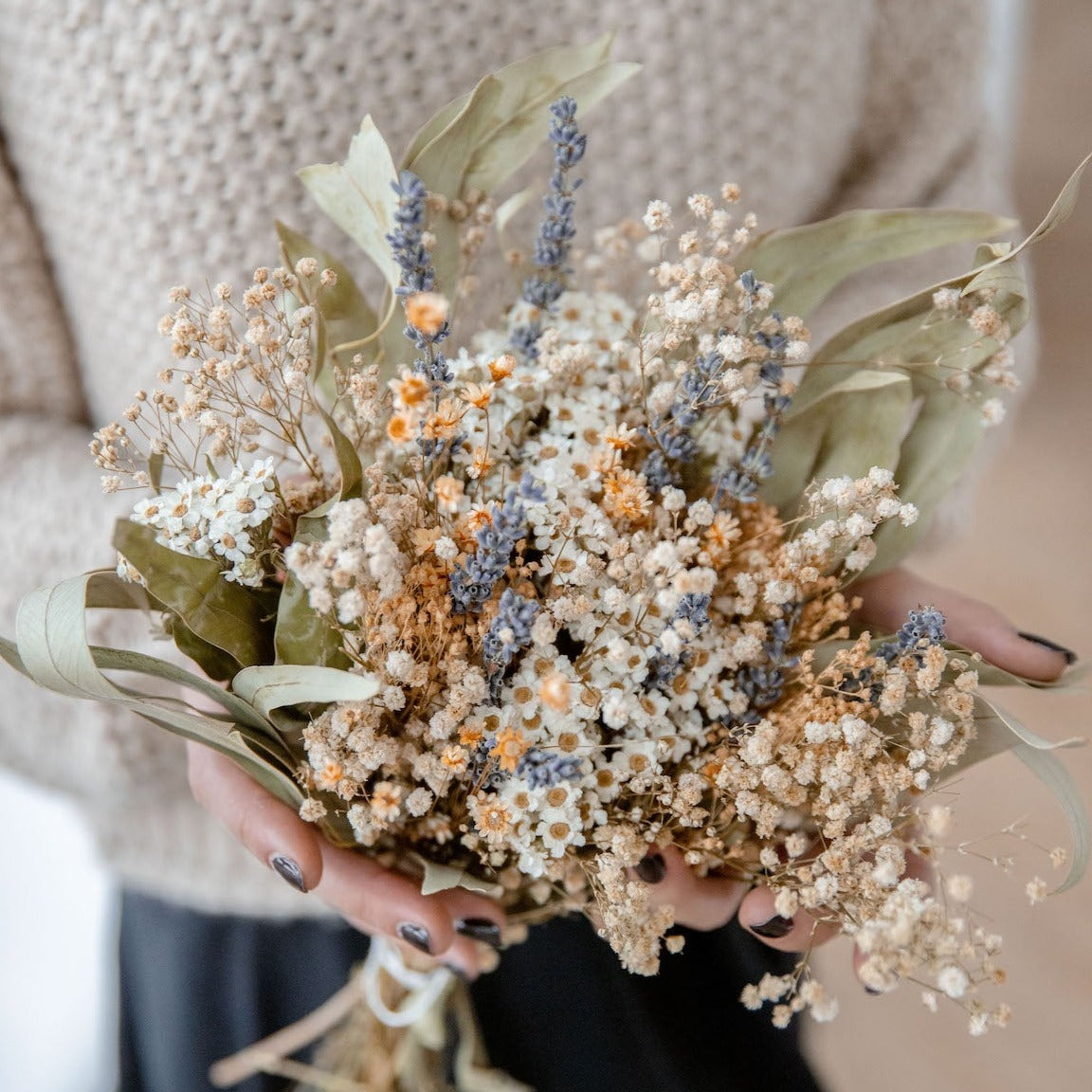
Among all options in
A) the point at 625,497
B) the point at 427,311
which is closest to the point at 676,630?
the point at 625,497

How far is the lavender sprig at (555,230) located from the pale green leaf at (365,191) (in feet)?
0.25

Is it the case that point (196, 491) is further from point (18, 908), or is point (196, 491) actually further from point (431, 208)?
point (18, 908)

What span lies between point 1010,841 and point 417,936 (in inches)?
56.6

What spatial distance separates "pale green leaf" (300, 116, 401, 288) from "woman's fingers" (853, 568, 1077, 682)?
0.36 m

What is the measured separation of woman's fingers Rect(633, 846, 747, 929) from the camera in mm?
527

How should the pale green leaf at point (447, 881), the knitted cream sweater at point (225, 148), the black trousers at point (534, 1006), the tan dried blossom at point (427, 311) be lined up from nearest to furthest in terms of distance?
the tan dried blossom at point (427, 311)
the pale green leaf at point (447, 881)
the knitted cream sweater at point (225, 148)
the black trousers at point (534, 1006)

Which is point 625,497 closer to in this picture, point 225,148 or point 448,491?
point 448,491

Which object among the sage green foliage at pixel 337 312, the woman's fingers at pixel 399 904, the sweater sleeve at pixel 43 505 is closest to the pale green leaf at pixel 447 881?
Answer: the woman's fingers at pixel 399 904

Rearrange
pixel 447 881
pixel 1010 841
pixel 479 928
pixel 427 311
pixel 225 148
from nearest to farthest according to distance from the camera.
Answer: pixel 427 311 → pixel 447 881 → pixel 479 928 → pixel 225 148 → pixel 1010 841

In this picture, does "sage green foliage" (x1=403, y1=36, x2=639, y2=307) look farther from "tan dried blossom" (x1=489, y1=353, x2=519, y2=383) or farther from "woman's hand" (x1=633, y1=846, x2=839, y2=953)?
"woman's hand" (x1=633, y1=846, x2=839, y2=953)

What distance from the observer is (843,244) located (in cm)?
53

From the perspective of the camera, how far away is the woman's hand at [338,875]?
51 cm

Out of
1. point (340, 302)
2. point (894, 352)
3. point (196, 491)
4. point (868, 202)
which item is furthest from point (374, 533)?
point (868, 202)

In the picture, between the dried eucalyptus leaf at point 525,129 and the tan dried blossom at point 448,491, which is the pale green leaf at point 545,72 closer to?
the dried eucalyptus leaf at point 525,129
